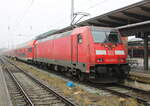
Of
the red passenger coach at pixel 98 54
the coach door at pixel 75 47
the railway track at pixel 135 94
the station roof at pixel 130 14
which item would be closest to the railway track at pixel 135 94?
the railway track at pixel 135 94

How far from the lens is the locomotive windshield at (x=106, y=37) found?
1134 cm

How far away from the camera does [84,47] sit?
11406mm

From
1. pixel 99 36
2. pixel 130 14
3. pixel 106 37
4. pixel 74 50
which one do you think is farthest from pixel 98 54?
pixel 130 14

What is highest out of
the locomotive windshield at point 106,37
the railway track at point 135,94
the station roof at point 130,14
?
the station roof at point 130,14

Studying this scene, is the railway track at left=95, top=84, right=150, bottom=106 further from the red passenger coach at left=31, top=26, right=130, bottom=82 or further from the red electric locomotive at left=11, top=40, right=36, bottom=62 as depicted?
the red electric locomotive at left=11, top=40, right=36, bottom=62

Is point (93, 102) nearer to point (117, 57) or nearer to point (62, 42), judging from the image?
point (117, 57)

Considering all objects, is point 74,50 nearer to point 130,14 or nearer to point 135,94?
point 135,94

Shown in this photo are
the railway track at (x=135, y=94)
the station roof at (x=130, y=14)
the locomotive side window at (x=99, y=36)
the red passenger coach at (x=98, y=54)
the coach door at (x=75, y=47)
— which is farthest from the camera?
the station roof at (x=130, y=14)

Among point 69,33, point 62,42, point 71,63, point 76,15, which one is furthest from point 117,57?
point 76,15

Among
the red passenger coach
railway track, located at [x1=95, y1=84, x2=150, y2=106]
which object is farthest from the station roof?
railway track, located at [x1=95, y1=84, x2=150, y2=106]

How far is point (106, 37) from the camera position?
11.6 meters

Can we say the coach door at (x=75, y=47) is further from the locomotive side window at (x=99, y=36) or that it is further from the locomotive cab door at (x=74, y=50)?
the locomotive side window at (x=99, y=36)

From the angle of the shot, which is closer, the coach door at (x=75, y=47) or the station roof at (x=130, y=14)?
the coach door at (x=75, y=47)

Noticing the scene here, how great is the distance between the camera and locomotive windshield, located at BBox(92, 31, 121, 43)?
1134 cm
